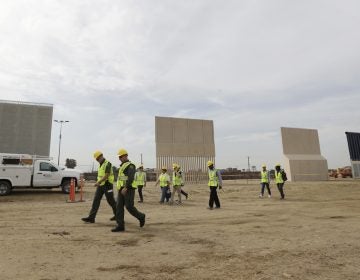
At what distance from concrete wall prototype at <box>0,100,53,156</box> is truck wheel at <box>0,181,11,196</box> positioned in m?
15.7

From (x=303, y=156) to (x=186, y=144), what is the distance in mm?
16020

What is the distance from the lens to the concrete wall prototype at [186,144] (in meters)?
35.2

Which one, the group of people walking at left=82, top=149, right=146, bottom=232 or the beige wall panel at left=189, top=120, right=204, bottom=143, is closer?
the group of people walking at left=82, top=149, right=146, bottom=232

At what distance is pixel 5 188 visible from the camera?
1888 centimetres

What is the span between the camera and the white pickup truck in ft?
62.4

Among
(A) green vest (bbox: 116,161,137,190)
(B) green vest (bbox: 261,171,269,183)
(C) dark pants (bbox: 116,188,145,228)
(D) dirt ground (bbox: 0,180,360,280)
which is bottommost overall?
(D) dirt ground (bbox: 0,180,360,280)

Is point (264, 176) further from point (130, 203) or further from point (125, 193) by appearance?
point (125, 193)

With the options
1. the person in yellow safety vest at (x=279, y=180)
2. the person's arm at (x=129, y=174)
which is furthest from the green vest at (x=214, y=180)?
the person in yellow safety vest at (x=279, y=180)

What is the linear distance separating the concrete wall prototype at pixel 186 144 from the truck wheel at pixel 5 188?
676 inches

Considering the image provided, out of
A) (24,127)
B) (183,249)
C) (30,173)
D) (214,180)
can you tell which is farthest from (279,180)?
(24,127)

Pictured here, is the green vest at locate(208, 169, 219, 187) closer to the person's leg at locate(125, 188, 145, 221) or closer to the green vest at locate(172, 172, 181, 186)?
the green vest at locate(172, 172, 181, 186)

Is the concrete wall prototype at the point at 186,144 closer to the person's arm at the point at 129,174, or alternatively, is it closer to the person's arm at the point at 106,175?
the person's arm at the point at 106,175

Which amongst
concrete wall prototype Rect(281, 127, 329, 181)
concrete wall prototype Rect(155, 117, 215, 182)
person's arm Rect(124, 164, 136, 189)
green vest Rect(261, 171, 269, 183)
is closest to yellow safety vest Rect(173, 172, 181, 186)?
green vest Rect(261, 171, 269, 183)

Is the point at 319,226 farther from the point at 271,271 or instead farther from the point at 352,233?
the point at 271,271
